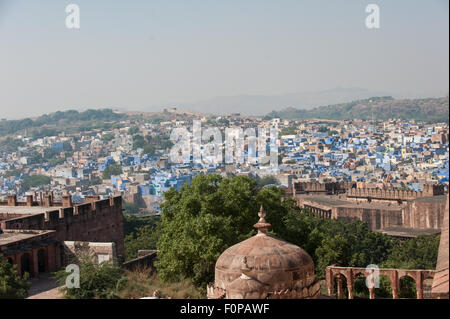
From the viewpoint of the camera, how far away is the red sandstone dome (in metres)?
11.0

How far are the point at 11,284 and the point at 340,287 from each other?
8656 millimetres

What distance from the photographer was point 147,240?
32.9 m

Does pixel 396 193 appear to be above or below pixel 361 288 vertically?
below

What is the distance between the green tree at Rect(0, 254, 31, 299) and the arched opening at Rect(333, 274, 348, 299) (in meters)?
8.01

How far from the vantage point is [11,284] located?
13.5 m

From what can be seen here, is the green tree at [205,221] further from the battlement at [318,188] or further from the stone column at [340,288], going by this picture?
the battlement at [318,188]

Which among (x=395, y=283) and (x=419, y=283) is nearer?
(x=419, y=283)

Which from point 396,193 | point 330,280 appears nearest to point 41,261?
point 330,280

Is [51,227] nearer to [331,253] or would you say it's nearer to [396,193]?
[331,253]

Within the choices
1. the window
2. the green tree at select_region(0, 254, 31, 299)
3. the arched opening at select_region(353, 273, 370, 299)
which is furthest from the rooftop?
the arched opening at select_region(353, 273, 370, 299)

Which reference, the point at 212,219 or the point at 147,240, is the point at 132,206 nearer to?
the point at 147,240

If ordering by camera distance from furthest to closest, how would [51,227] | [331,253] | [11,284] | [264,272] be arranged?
[331,253] < [51,227] < [11,284] < [264,272]
